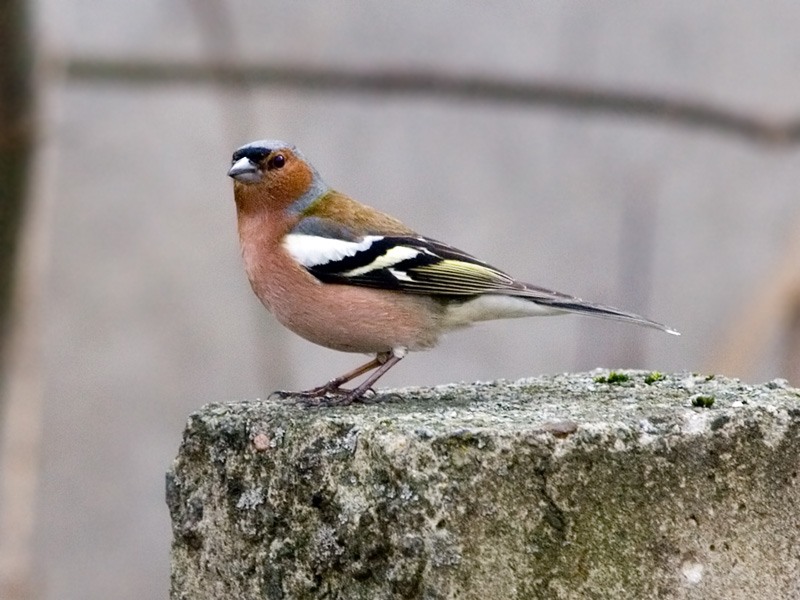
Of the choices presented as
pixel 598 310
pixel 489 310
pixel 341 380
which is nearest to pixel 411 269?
pixel 489 310

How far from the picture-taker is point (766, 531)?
6.91ft

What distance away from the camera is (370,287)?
3.50 meters

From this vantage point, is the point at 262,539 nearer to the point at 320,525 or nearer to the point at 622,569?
the point at 320,525

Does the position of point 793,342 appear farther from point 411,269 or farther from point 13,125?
point 13,125

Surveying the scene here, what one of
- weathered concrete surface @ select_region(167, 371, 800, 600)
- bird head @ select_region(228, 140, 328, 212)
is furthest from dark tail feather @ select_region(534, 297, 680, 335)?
weathered concrete surface @ select_region(167, 371, 800, 600)

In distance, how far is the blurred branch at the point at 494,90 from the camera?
6.60 meters

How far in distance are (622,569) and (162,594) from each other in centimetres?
574

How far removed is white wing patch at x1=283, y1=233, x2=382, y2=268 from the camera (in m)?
3.58

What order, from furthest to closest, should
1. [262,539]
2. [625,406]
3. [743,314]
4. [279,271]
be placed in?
1. [743,314]
2. [279,271]
3. [625,406]
4. [262,539]

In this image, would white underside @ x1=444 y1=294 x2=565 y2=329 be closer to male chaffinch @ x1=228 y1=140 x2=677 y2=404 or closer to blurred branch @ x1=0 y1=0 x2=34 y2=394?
male chaffinch @ x1=228 y1=140 x2=677 y2=404

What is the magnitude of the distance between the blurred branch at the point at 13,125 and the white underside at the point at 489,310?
1929mm

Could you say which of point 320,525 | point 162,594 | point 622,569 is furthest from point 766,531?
point 162,594

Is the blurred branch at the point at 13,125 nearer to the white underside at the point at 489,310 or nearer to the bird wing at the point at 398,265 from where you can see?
the bird wing at the point at 398,265

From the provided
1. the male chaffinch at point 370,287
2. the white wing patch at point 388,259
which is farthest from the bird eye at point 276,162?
the white wing patch at point 388,259
